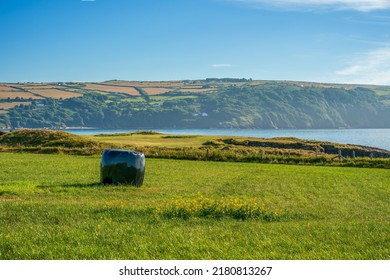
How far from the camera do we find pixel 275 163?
208 feet

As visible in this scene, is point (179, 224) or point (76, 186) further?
point (76, 186)

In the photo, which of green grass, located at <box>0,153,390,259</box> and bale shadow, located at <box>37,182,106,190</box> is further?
bale shadow, located at <box>37,182,106,190</box>

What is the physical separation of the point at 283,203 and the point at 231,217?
A: 661 centimetres

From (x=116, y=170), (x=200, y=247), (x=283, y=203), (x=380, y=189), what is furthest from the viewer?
(x=380, y=189)

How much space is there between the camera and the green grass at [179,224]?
41.8 ft

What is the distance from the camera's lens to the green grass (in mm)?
12727

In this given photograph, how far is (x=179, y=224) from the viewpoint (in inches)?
707

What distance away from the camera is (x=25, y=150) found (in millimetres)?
70625

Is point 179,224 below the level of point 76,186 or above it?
above

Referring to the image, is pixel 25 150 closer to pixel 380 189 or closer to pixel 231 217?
pixel 380 189

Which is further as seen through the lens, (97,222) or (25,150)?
(25,150)
